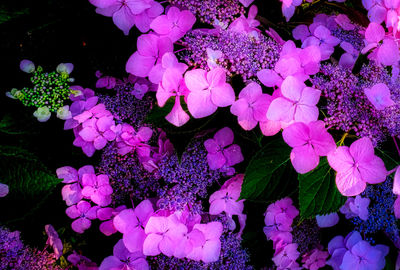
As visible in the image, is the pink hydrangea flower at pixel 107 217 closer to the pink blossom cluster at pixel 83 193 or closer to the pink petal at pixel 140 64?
the pink blossom cluster at pixel 83 193

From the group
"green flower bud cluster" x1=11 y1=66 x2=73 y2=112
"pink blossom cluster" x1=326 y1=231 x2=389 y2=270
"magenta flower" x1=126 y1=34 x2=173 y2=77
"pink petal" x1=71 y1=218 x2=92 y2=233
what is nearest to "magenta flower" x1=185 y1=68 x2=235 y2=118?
"magenta flower" x1=126 y1=34 x2=173 y2=77

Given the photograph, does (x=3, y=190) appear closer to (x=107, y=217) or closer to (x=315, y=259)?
(x=107, y=217)

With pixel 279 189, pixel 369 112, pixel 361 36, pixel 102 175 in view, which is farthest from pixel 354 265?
pixel 102 175

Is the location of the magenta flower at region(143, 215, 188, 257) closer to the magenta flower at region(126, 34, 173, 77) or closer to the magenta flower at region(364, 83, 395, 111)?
the magenta flower at region(126, 34, 173, 77)

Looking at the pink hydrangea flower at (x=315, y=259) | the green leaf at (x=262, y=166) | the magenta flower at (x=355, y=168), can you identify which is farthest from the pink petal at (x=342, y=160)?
the pink hydrangea flower at (x=315, y=259)

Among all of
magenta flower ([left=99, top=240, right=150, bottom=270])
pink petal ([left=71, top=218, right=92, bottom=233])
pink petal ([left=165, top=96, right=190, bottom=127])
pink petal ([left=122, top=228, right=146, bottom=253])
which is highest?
pink petal ([left=165, top=96, right=190, bottom=127])

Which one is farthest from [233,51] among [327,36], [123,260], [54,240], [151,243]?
[54,240]

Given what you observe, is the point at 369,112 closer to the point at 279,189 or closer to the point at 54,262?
the point at 279,189
